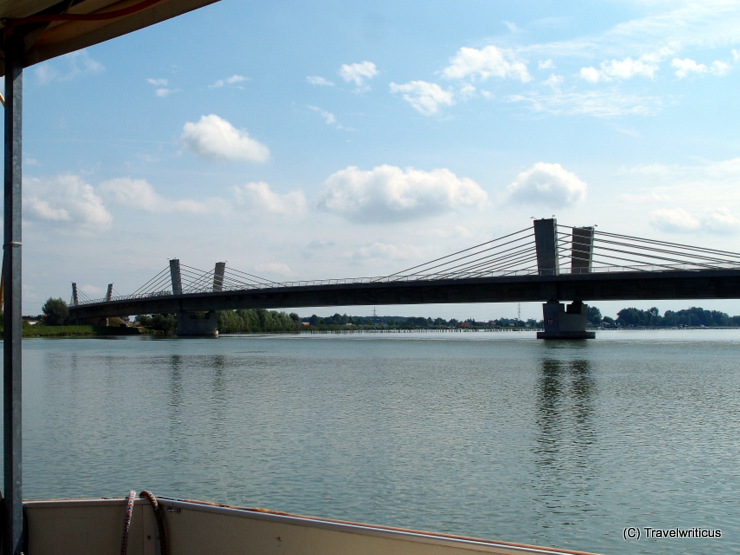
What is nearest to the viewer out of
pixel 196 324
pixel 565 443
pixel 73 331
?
pixel 565 443

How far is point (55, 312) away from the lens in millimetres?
118000

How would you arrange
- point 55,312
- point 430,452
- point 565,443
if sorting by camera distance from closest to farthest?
point 430,452 → point 565,443 → point 55,312

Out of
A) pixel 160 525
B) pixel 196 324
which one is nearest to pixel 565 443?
pixel 160 525

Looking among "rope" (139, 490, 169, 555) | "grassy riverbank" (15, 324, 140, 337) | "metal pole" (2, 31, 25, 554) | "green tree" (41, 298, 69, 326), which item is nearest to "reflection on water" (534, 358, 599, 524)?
"rope" (139, 490, 169, 555)

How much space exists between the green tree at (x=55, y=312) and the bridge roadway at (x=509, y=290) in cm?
4224

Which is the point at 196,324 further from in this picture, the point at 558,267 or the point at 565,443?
the point at 565,443

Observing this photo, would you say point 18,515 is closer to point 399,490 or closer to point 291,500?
point 291,500

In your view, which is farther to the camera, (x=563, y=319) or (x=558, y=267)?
(x=563, y=319)

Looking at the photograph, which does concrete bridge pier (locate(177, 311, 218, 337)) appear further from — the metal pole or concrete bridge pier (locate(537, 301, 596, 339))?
the metal pole

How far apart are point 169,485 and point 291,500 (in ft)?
7.81

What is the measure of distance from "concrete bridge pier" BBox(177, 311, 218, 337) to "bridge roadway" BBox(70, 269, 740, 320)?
13133mm

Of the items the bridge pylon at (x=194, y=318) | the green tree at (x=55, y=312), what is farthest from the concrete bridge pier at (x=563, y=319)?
the green tree at (x=55, y=312)

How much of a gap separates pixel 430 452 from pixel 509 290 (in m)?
55.9

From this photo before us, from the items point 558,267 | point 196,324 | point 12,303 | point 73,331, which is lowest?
point 73,331
